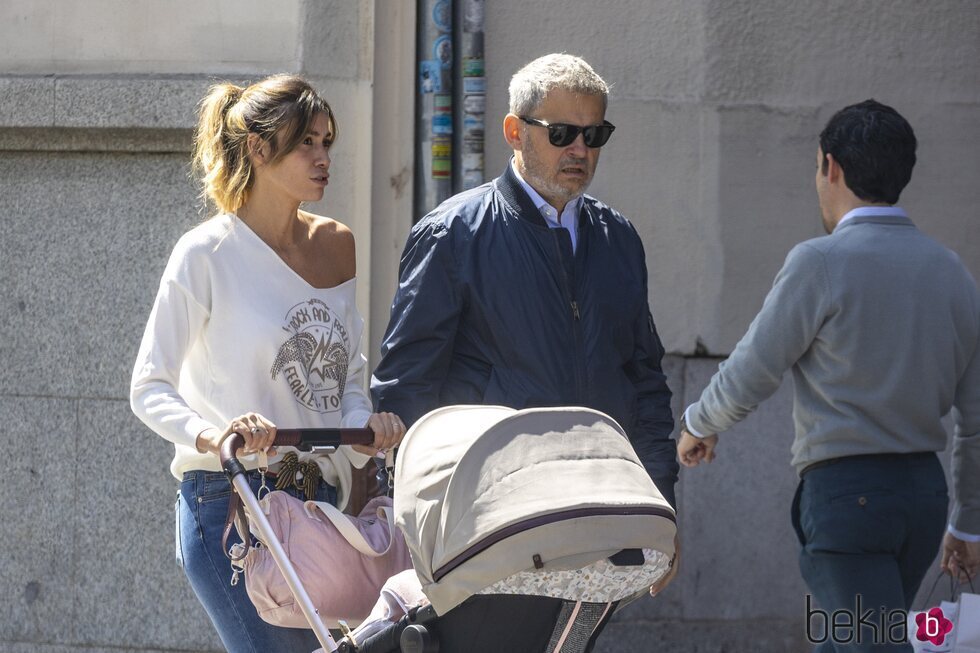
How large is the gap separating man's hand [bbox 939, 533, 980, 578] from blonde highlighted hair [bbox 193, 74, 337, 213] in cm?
219

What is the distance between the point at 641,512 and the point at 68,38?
4.12 meters

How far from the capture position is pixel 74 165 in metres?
5.96

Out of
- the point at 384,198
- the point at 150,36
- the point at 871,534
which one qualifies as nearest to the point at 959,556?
the point at 871,534

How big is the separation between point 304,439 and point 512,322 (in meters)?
0.72

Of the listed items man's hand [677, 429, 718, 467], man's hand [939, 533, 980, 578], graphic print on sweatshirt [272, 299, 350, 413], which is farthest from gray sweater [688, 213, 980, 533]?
graphic print on sweatshirt [272, 299, 350, 413]

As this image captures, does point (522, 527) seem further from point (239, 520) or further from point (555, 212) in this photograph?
point (555, 212)

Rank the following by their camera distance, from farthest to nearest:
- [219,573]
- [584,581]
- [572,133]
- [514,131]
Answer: [514,131] → [572,133] → [219,573] → [584,581]

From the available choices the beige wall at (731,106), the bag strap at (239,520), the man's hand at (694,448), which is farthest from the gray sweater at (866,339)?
the beige wall at (731,106)

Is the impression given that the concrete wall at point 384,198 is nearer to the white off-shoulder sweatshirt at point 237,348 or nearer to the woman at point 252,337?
the woman at point 252,337

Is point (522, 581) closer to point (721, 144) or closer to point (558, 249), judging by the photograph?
point (558, 249)

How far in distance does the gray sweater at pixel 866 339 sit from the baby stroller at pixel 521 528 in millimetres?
1176

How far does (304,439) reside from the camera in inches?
131

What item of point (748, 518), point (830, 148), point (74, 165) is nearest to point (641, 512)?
point (830, 148)
